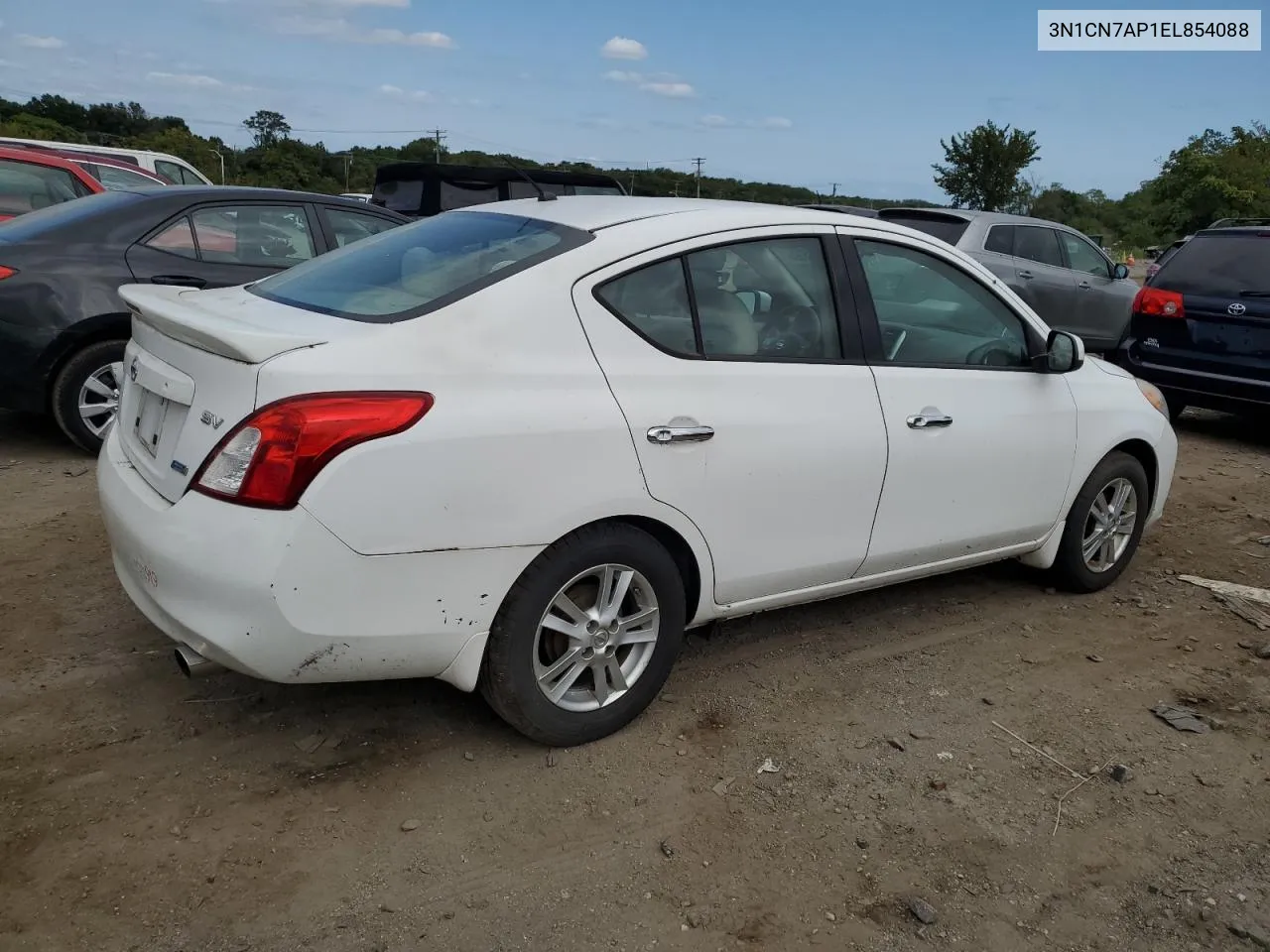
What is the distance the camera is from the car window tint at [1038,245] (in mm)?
11016

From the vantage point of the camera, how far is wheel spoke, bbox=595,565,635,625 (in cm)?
311

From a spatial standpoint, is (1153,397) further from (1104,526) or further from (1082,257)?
(1082,257)

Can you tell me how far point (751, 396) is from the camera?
3.32 meters

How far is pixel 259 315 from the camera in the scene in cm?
305

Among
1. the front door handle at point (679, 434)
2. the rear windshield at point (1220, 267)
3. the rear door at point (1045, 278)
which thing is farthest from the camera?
the rear door at point (1045, 278)

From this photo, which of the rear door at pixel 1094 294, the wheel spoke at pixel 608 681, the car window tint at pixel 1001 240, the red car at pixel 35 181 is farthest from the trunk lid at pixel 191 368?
the rear door at pixel 1094 294

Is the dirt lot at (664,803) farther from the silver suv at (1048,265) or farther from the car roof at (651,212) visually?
the silver suv at (1048,265)

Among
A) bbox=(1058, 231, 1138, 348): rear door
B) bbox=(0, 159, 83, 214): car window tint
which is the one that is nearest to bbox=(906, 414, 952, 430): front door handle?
bbox=(0, 159, 83, 214): car window tint

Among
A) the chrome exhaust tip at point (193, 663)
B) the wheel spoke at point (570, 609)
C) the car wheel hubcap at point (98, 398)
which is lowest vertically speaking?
the car wheel hubcap at point (98, 398)

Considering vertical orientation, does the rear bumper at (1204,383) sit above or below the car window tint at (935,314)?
below

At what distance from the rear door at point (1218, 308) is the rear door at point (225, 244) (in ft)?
21.3

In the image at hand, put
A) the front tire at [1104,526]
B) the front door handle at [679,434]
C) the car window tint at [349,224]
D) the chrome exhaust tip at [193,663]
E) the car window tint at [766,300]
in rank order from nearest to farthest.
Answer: the chrome exhaust tip at [193,663]
the front door handle at [679,434]
the car window tint at [766,300]
the front tire at [1104,526]
the car window tint at [349,224]

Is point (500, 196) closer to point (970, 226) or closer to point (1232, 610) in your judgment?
point (970, 226)

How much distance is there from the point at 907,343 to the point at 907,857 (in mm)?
1876
